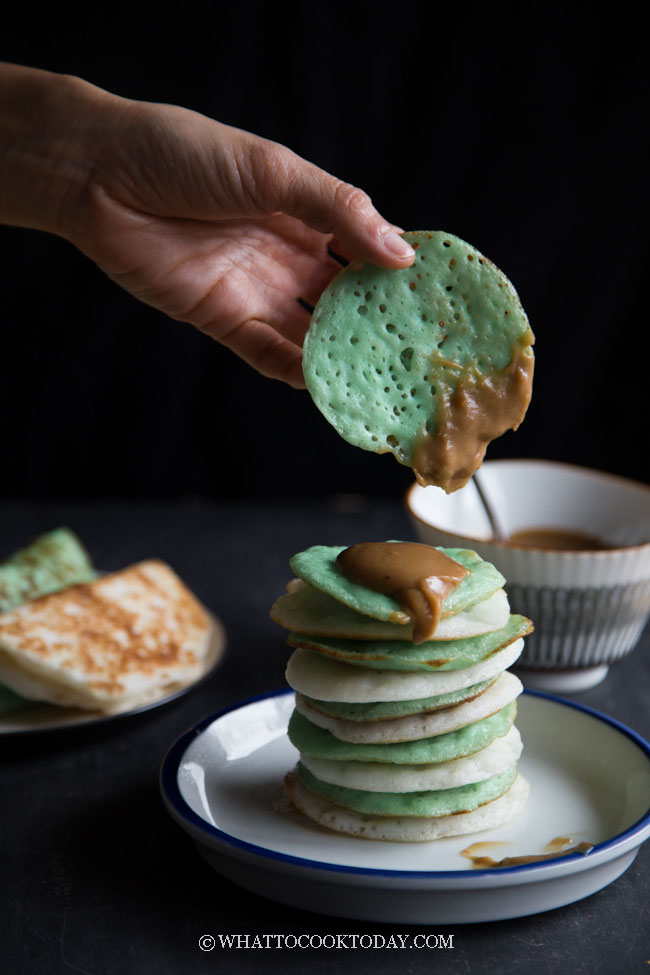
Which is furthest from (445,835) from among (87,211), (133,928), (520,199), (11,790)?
(520,199)

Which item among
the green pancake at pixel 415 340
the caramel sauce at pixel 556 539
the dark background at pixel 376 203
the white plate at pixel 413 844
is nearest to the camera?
the white plate at pixel 413 844

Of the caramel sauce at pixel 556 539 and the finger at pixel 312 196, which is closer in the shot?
the finger at pixel 312 196

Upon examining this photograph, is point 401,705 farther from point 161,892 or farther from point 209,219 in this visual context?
point 209,219

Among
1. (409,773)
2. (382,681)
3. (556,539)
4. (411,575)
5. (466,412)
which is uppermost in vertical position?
(466,412)

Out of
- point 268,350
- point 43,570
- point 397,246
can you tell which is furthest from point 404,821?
point 43,570

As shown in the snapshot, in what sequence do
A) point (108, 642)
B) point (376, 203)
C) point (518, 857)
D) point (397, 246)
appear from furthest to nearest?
1. point (376, 203)
2. point (108, 642)
3. point (397, 246)
4. point (518, 857)

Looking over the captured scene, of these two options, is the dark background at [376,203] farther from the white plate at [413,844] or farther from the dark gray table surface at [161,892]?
the white plate at [413,844]

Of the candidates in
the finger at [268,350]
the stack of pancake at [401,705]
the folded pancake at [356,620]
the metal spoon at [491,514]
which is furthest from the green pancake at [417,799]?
the finger at [268,350]
